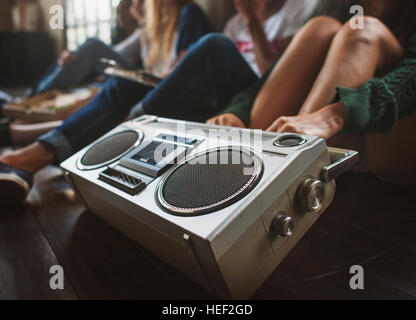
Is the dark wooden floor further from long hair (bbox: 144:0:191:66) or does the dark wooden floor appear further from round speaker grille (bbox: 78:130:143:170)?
long hair (bbox: 144:0:191:66)

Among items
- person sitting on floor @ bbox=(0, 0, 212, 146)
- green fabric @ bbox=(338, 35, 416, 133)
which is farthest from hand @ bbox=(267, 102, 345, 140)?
person sitting on floor @ bbox=(0, 0, 212, 146)

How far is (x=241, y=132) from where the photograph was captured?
52 cm

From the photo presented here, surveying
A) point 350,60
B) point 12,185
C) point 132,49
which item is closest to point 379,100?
point 350,60

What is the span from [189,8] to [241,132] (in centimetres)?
106

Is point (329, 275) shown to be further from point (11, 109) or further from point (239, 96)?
point (11, 109)

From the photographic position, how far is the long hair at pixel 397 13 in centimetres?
75

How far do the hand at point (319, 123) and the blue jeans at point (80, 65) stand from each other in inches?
43.3

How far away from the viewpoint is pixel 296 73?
70 cm

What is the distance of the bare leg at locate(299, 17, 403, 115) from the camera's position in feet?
1.91

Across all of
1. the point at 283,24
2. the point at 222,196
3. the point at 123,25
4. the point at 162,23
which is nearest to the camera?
the point at 222,196

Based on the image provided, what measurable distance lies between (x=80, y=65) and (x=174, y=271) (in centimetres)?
133

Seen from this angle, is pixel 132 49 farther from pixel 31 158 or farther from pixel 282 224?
pixel 282 224

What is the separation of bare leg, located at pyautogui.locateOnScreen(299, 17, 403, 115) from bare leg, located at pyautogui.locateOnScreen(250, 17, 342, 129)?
0.16 feet

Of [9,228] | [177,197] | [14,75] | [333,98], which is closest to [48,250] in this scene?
[9,228]
